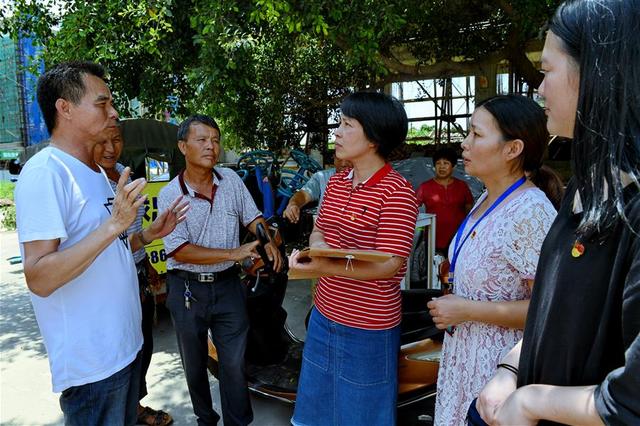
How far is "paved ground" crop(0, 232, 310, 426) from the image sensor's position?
3.13 m

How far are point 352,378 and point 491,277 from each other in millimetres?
731

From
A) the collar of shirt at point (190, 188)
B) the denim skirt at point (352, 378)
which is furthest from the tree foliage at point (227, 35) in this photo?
the denim skirt at point (352, 378)

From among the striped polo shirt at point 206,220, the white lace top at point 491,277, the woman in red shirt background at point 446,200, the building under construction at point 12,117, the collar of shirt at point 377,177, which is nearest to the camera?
the white lace top at point 491,277

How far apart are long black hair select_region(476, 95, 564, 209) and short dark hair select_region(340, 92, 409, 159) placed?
45cm

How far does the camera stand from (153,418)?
3.00m

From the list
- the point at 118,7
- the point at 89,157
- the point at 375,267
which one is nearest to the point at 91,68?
the point at 89,157

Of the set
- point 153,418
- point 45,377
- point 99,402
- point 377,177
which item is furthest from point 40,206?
point 45,377

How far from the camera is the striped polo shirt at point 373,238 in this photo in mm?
1812

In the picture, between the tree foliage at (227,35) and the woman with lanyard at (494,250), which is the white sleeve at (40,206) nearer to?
the woman with lanyard at (494,250)

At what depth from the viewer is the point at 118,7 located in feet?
13.8

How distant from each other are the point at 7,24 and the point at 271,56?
523 cm

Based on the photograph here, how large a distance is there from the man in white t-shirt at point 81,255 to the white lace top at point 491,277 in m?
1.16

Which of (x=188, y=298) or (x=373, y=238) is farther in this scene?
(x=188, y=298)

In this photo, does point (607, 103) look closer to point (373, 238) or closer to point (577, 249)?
point (577, 249)
